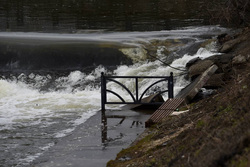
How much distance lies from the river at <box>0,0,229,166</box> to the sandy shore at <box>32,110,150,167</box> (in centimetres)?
45

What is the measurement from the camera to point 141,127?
39.8 feet

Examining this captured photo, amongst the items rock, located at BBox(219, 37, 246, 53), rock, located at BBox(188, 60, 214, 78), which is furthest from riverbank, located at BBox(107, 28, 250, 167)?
rock, located at BBox(219, 37, 246, 53)

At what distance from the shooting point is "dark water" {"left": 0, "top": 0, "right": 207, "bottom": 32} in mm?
28797

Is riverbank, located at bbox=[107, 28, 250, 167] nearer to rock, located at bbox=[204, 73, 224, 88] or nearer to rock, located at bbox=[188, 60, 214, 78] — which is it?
rock, located at bbox=[204, 73, 224, 88]

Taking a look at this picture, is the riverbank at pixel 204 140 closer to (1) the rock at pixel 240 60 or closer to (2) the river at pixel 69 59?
(2) the river at pixel 69 59

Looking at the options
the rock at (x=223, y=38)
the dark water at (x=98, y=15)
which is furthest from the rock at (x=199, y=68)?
the dark water at (x=98, y=15)

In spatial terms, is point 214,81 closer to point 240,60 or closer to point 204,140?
point 240,60

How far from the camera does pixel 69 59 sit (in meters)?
21.8

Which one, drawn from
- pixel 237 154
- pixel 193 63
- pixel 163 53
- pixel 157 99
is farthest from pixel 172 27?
pixel 237 154

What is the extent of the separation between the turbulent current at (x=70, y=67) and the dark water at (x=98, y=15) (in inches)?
96.1

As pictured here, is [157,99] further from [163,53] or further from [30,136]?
[163,53]

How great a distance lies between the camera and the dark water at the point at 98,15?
28797 mm

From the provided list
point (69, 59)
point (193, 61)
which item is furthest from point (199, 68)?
point (69, 59)

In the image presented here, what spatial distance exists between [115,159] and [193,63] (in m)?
10.8
